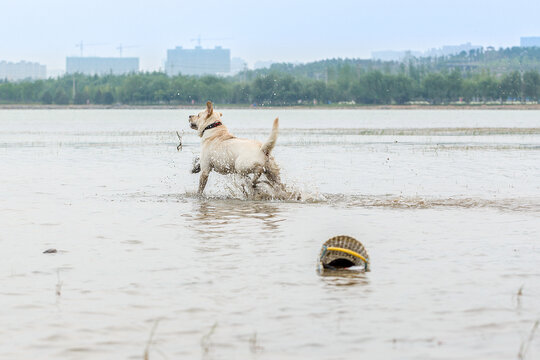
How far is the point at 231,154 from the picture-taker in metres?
16.2

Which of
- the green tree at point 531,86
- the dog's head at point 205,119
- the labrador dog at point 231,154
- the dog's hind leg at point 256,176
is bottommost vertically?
the dog's hind leg at point 256,176

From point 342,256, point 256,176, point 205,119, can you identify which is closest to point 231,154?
point 256,176

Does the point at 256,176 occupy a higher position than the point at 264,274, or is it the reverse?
the point at 256,176

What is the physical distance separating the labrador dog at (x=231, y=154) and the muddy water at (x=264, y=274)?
584mm

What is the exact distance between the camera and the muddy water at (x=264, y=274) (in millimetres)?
6848

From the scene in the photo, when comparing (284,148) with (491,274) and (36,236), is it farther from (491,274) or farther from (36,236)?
(491,274)

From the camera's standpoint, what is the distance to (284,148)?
3706 centimetres

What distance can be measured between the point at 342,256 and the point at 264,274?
867mm

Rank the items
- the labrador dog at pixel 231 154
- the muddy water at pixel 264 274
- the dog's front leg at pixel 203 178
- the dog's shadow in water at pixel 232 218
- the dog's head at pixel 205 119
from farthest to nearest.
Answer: the dog's head at pixel 205 119, the dog's front leg at pixel 203 178, the labrador dog at pixel 231 154, the dog's shadow in water at pixel 232 218, the muddy water at pixel 264 274

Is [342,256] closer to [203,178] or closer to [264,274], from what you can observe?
[264,274]

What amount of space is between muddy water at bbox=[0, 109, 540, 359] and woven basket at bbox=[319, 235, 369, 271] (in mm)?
189

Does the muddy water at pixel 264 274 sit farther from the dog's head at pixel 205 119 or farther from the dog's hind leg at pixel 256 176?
the dog's head at pixel 205 119

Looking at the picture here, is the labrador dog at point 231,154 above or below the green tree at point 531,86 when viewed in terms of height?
below

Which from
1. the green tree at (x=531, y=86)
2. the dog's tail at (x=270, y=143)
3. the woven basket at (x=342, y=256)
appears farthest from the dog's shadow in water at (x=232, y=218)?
the green tree at (x=531, y=86)
